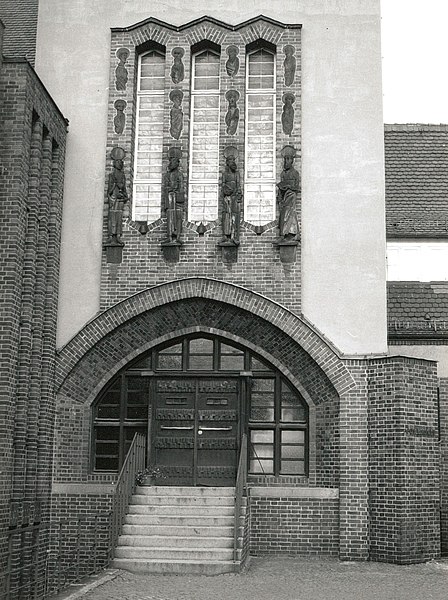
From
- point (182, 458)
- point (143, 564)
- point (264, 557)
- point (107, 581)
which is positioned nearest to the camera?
point (107, 581)

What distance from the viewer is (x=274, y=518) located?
15.6 m

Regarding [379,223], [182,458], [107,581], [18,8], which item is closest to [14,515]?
[107,581]

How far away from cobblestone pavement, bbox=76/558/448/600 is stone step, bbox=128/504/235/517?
3.01ft

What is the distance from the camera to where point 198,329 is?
1656cm

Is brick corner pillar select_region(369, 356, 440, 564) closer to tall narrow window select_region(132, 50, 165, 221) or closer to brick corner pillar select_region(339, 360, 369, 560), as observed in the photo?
brick corner pillar select_region(339, 360, 369, 560)

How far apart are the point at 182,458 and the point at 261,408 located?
162 cm

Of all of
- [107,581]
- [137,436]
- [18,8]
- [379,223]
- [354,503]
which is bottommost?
[107,581]

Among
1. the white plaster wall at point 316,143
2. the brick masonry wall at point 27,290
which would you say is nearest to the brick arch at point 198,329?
the white plaster wall at point 316,143

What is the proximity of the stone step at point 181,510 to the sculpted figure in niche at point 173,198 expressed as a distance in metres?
4.45

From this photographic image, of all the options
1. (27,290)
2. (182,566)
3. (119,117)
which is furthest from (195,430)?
(119,117)

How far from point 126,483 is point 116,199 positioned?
16.0ft

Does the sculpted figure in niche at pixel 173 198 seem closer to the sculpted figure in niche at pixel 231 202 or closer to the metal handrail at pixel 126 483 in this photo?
the sculpted figure in niche at pixel 231 202

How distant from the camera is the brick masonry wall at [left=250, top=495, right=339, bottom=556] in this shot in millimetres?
15461

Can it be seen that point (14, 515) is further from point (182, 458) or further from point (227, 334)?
point (227, 334)
